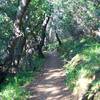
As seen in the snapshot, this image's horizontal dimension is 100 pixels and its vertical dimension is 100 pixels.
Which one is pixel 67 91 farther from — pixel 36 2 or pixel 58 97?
pixel 36 2

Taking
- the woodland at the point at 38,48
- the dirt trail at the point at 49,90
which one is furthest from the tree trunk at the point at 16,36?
the dirt trail at the point at 49,90

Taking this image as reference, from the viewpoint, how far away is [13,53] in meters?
17.2

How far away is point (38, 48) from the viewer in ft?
108

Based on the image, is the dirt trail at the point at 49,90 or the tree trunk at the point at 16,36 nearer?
the dirt trail at the point at 49,90

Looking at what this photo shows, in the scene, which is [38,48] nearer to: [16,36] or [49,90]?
[16,36]

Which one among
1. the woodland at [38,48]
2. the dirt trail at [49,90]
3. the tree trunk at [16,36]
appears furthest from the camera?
the tree trunk at [16,36]

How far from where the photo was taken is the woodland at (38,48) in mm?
12094

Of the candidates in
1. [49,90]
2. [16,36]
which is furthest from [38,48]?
[49,90]

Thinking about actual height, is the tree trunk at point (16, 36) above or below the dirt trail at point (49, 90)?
above

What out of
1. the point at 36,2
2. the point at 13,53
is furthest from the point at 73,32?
the point at 13,53

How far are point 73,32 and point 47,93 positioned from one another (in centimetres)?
2554

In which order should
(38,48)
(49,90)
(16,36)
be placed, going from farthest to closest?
(38,48) → (16,36) → (49,90)

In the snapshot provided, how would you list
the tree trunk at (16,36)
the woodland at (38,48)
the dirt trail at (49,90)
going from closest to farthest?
the woodland at (38,48)
the dirt trail at (49,90)
the tree trunk at (16,36)

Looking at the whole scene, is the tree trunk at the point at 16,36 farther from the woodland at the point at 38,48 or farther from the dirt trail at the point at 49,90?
the dirt trail at the point at 49,90
